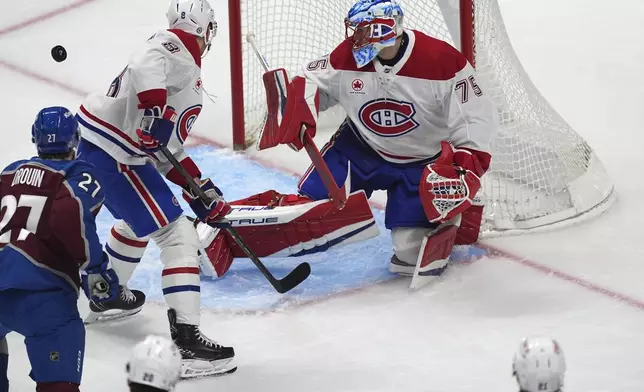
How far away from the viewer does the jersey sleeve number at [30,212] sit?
2902 mm

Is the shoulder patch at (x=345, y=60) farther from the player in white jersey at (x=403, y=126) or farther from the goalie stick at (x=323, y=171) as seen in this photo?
the goalie stick at (x=323, y=171)

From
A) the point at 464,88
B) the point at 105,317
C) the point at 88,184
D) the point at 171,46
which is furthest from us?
the point at 464,88

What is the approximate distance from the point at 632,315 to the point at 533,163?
0.84 m

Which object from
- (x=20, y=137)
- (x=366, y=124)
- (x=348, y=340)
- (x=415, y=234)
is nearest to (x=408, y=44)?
(x=366, y=124)

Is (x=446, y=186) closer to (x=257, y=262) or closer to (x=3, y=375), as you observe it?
(x=257, y=262)

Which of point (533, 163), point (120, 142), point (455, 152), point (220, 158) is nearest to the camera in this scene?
point (120, 142)

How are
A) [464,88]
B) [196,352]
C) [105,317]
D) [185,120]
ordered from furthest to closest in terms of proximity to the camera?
[464,88], [105,317], [185,120], [196,352]

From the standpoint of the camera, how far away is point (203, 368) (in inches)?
134

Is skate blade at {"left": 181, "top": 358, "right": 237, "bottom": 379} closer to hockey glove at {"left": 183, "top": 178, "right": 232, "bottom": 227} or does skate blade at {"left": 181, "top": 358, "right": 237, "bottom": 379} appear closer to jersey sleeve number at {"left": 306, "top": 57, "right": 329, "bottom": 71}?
hockey glove at {"left": 183, "top": 178, "right": 232, "bottom": 227}

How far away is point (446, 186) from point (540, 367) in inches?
68.1

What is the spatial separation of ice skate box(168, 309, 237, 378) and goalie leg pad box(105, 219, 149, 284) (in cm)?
43

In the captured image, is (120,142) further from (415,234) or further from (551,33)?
(551,33)

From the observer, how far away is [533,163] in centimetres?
439

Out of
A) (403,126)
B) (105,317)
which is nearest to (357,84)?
(403,126)
